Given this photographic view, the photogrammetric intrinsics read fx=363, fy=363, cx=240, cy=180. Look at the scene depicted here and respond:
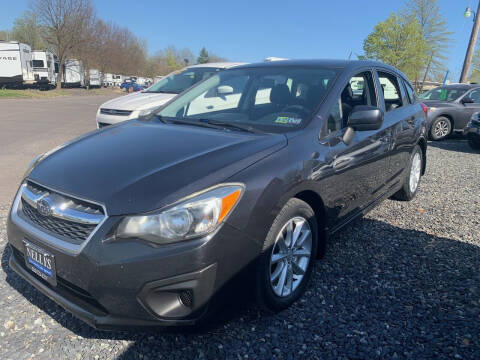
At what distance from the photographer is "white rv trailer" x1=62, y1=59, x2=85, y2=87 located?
41344 millimetres

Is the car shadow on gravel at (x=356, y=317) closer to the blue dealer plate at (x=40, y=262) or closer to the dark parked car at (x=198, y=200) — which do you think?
the dark parked car at (x=198, y=200)

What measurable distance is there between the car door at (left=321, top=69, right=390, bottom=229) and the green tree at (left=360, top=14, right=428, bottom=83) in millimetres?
27009

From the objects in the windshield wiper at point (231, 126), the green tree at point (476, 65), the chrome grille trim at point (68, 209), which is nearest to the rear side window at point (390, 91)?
the windshield wiper at point (231, 126)

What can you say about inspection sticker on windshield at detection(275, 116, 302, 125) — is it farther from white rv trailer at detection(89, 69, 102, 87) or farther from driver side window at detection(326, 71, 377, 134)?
white rv trailer at detection(89, 69, 102, 87)

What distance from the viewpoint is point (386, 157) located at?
3.71 m

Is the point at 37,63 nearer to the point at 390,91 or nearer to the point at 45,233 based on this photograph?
the point at 390,91

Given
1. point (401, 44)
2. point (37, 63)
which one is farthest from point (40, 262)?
point (37, 63)

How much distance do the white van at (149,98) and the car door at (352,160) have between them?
310cm

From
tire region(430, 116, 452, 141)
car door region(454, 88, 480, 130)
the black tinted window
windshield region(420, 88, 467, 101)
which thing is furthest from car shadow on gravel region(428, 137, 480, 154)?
the black tinted window

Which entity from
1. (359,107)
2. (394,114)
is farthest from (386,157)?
(359,107)

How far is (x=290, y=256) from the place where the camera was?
2.56 meters

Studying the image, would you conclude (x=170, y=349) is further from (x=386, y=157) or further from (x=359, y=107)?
(x=386, y=157)

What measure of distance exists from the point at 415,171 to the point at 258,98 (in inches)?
110

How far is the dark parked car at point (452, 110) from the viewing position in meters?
10.4
